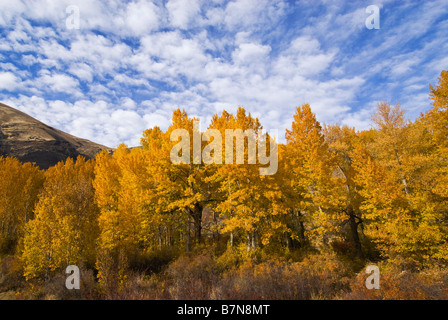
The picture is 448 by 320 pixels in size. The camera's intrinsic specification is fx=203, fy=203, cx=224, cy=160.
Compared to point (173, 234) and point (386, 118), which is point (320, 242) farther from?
point (173, 234)

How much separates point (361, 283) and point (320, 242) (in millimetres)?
5582

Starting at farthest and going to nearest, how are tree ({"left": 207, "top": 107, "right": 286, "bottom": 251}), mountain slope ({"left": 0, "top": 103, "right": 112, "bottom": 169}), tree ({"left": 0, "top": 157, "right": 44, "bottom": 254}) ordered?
mountain slope ({"left": 0, "top": 103, "right": 112, "bottom": 169})
tree ({"left": 0, "top": 157, "right": 44, "bottom": 254})
tree ({"left": 207, "top": 107, "right": 286, "bottom": 251})

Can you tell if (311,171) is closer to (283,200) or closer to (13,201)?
(283,200)

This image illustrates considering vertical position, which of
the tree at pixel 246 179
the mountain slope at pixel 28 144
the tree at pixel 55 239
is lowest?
the tree at pixel 55 239

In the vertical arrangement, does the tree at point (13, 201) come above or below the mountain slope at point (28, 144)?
below

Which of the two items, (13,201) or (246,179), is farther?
(13,201)

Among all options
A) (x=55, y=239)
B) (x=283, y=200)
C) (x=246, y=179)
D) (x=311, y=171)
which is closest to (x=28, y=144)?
(x=55, y=239)

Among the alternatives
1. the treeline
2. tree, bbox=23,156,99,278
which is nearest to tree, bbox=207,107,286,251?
the treeline

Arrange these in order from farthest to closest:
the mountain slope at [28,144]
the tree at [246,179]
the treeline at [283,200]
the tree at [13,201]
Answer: the mountain slope at [28,144], the tree at [13,201], the tree at [246,179], the treeline at [283,200]

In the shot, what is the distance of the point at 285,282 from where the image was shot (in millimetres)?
10648

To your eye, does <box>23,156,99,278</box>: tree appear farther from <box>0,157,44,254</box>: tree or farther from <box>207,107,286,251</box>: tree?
<box>0,157,44,254</box>: tree

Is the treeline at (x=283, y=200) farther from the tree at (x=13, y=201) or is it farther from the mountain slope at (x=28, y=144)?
the mountain slope at (x=28, y=144)

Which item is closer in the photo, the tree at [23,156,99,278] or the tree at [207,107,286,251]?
the tree at [23,156,99,278]

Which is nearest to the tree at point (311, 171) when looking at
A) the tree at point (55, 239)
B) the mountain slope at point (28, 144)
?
the tree at point (55, 239)
